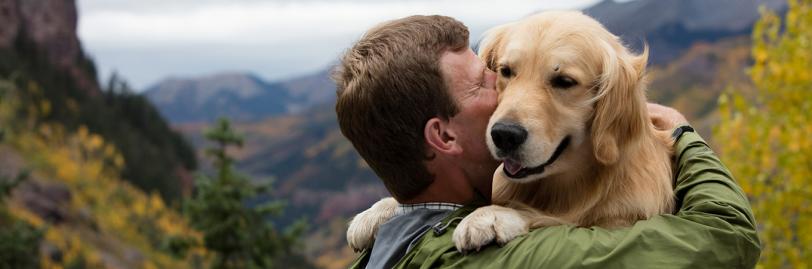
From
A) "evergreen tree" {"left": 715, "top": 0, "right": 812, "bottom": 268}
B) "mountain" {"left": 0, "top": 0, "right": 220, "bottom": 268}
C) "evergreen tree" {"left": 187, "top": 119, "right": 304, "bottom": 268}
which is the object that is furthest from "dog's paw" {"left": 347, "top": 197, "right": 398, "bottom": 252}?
"mountain" {"left": 0, "top": 0, "right": 220, "bottom": 268}

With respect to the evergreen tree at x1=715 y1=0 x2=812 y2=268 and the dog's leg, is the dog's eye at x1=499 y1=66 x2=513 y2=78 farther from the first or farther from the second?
the evergreen tree at x1=715 y1=0 x2=812 y2=268

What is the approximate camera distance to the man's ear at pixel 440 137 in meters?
3.88

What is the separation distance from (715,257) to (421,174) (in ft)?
4.33

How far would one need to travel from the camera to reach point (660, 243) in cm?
325

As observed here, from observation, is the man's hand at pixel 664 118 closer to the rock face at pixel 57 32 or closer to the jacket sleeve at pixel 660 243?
the jacket sleeve at pixel 660 243

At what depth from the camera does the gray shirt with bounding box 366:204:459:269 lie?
382cm

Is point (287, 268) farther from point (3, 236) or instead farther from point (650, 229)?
point (650, 229)

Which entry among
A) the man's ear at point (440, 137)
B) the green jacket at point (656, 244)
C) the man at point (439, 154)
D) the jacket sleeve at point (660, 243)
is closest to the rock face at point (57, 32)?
the man at point (439, 154)

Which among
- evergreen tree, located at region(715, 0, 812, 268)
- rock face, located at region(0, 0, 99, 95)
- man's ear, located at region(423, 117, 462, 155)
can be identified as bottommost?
evergreen tree, located at region(715, 0, 812, 268)

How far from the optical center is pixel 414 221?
391 centimetres

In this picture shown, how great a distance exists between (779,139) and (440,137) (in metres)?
6.26

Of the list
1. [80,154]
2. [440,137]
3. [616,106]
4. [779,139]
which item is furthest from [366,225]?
[80,154]

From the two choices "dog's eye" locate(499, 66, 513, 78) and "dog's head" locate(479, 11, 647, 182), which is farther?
"dog's eye" locate(499, 66, 513, 78)

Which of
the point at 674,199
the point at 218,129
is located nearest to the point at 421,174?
the point at 674,199
